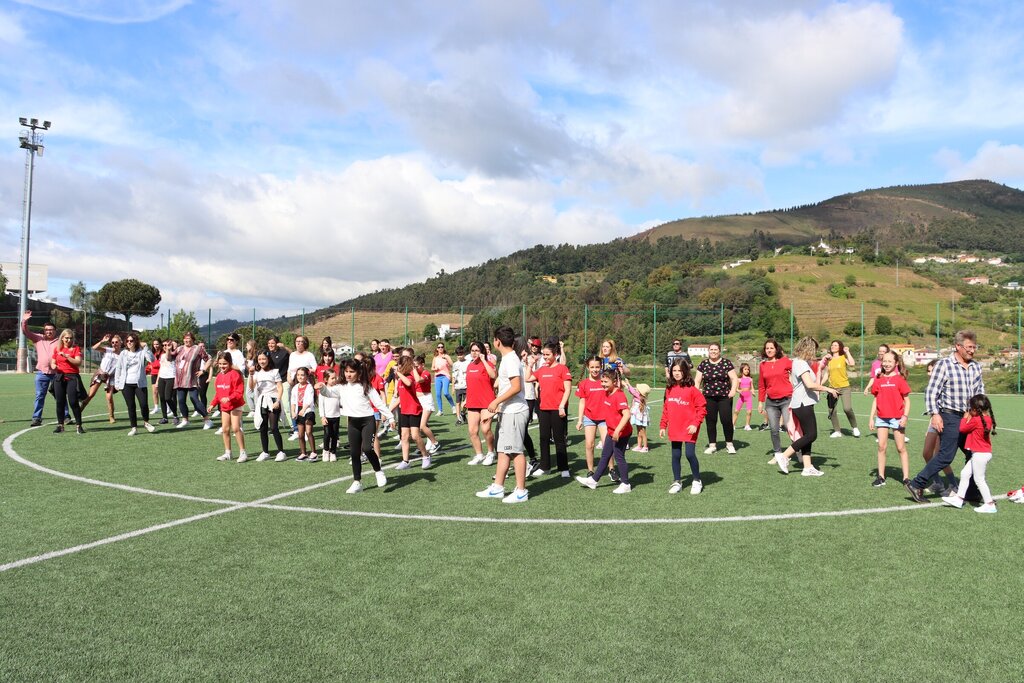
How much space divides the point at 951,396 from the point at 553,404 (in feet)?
15.4

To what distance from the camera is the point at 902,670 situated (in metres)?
3.89

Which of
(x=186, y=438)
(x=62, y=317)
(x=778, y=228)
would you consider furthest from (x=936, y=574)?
(x=778, y=228)

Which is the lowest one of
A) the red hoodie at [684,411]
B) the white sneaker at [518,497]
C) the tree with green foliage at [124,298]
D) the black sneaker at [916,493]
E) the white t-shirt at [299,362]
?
the black sneaker at [916,493]

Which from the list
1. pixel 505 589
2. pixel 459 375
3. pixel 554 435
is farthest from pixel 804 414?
pixel 459 375

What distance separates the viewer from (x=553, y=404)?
32.3 feet

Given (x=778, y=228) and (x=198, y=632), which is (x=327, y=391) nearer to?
(x=198, y=632)

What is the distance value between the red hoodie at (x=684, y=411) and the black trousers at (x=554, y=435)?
67.6 inches

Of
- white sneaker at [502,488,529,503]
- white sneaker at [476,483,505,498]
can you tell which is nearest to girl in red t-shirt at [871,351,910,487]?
white sneaker at [502,488,529,503]

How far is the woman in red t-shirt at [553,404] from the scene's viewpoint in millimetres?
9719

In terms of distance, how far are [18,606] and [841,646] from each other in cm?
527

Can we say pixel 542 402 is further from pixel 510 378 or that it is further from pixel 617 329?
pixel 617 329

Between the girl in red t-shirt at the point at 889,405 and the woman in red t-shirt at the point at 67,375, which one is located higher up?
the woman in red t-shirt at the point at 67,375

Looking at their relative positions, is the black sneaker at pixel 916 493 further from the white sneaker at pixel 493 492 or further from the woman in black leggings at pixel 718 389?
the white sneaker at pixel 493 492

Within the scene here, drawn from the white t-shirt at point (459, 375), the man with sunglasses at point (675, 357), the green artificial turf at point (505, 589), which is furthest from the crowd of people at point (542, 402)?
the white t-shirt at point (459, 375)
